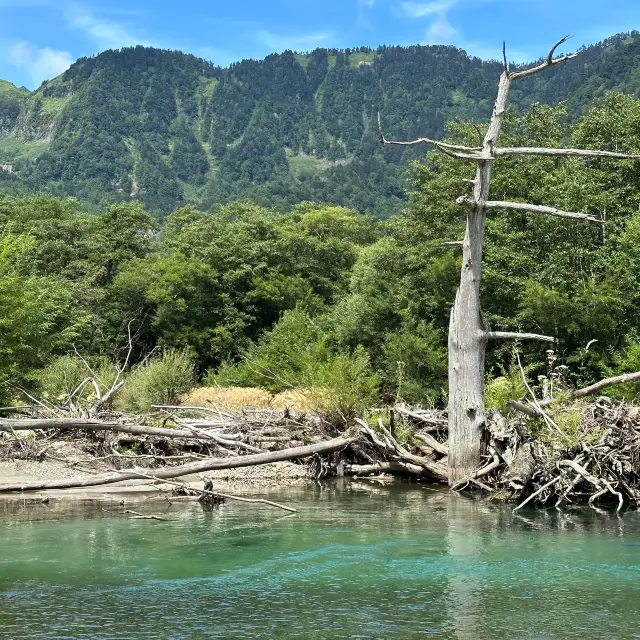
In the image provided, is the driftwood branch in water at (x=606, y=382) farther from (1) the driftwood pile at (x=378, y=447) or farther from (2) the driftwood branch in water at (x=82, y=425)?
(2) the driftwood branch in water at (x=82, y=425)

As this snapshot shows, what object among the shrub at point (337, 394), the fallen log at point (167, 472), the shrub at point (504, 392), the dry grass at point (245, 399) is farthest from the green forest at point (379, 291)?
the fallen log at point (167, 472)

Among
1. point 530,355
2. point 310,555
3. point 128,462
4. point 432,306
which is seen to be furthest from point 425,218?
point 310,555

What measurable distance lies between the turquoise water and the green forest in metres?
6.07

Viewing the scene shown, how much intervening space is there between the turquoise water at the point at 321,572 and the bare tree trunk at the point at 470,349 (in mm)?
1345

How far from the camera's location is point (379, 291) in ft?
117

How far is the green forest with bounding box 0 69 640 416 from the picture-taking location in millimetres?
24828

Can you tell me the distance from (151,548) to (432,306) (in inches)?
850

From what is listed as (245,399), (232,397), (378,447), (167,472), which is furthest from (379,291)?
(167,472)

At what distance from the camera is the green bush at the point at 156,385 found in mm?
23422

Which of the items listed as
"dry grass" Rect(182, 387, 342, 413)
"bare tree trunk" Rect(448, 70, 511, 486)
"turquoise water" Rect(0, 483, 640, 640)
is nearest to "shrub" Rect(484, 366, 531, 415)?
"bare tree trunk" Rect(448, 70, 511, 486)

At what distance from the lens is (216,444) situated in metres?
17.2

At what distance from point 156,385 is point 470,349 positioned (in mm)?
11674

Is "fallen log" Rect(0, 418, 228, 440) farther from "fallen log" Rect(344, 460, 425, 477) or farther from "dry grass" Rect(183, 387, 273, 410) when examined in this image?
"dry grass" Rect(183, 387, 273, 410)

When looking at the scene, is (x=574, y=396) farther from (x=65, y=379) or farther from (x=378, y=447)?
(x=65, y=379)
